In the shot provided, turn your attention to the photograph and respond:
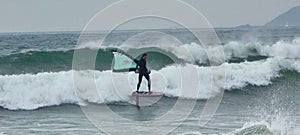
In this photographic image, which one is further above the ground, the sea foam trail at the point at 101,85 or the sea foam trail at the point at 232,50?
the sea foam trail at the point at 232,50

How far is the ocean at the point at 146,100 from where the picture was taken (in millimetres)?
14797

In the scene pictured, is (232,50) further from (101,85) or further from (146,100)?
(146,100)

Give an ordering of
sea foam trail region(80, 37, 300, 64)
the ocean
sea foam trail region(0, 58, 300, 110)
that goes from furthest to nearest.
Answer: sea foam trail region(80, 37, 300, 64) → sea foam trail region(0, 58, 300, 110) → the ocean

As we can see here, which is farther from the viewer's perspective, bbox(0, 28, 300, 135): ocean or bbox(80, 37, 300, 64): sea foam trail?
bbox(80, 37, 300, 64): sea foam trail

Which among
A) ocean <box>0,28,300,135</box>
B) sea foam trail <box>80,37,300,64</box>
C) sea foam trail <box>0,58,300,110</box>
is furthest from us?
sea foam trail <box>80,37,300,64</box>

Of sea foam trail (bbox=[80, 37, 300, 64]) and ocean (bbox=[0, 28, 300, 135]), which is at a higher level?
sea foam trail (bbox=[80, 37, 300, 64])

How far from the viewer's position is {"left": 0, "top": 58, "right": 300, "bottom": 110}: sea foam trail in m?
20.5

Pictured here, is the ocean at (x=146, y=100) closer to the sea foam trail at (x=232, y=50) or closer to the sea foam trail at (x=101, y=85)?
the sea foam trail at (x=101, y=85)

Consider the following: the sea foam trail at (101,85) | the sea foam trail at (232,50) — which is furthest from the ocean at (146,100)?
the sea foam trail at (232,50)

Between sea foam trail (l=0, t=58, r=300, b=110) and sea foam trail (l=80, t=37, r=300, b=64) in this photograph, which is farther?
sea foam trail (l=80, t=37, r=300, b=64)

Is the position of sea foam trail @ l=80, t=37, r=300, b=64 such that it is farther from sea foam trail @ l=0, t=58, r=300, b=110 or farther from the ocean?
sea foam trail @ l=0, t=58, r=300, b=110

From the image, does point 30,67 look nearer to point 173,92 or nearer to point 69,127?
point 173,92

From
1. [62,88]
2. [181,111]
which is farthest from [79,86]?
[181,111]

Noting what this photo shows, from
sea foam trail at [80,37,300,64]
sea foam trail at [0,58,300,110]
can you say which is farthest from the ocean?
sea foam trail at [80,37,300,64]
